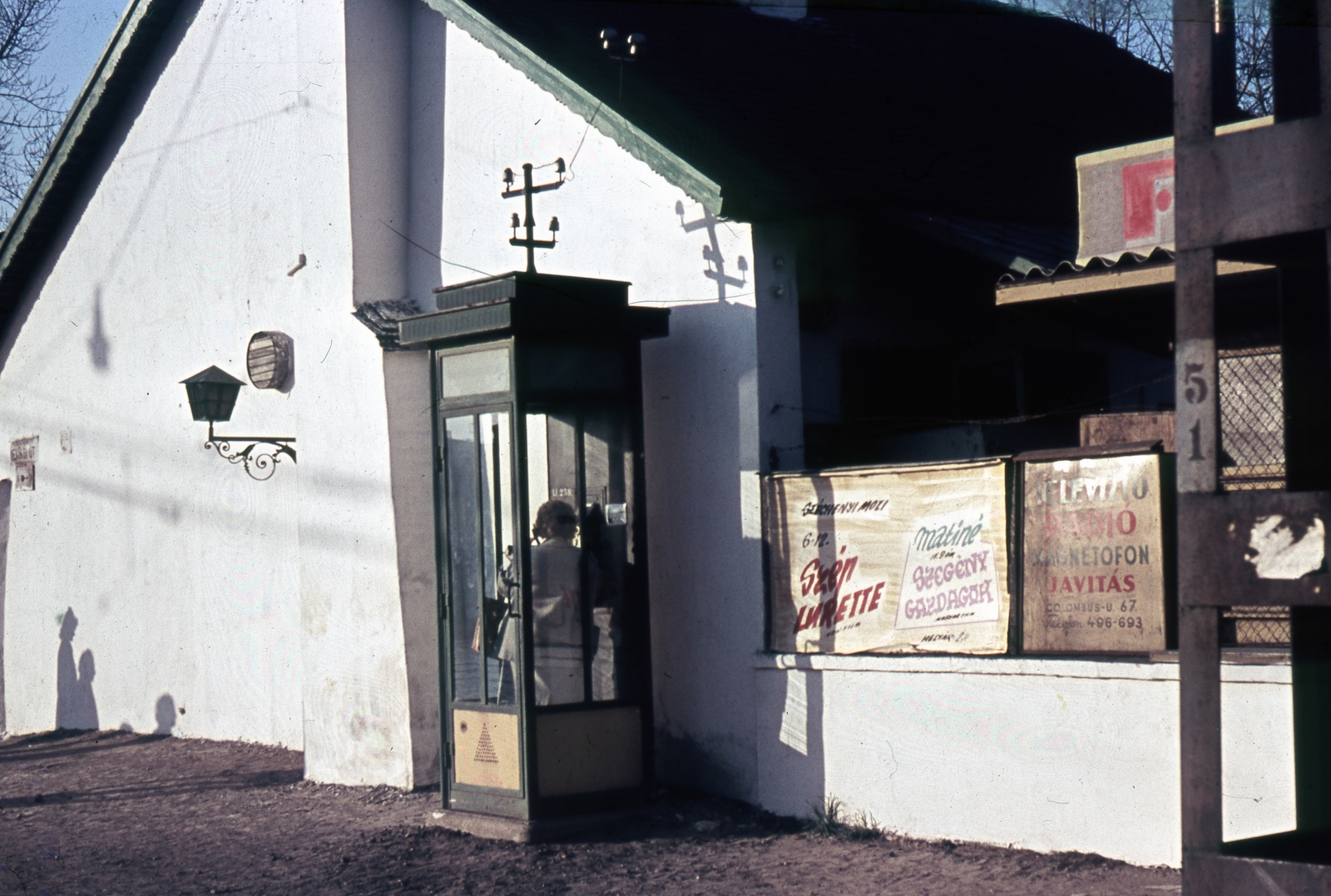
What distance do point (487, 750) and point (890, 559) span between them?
2499 millimetres

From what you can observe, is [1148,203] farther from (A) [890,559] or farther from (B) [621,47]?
(B) [621,47]

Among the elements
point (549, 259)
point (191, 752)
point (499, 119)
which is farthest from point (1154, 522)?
point (191, 752)

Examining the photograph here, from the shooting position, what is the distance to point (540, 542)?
26.9 feet

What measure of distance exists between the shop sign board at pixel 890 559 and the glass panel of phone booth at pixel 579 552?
0.92m

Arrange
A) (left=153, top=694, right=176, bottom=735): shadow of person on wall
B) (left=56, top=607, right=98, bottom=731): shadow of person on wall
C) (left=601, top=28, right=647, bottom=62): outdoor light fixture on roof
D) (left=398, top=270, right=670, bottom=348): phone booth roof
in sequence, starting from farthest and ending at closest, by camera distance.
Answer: (left=56, top=607, right=98, bottom=731): shadow of person on wall
(left=153, top=694, right=176, bottom=735): shadow of person on wall
(left=601, top=28, right=647, bottom=62): outdoor light fixture on roof
(left=398, top=270, right=670, bottom=348): phone booth roof

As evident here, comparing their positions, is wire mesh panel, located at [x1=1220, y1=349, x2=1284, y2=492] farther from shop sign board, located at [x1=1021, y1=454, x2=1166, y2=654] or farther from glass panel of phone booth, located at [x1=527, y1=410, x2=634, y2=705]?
glass panel of phone booth, located at [x1=527, y1=410, x2=634, y2=705]

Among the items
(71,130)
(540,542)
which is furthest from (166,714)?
(540,542)

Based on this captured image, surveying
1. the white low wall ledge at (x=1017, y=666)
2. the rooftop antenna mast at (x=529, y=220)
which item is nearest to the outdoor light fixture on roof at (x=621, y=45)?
the rooftop antenna mast at (x=529, y=220)

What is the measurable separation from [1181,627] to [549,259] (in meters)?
6.42

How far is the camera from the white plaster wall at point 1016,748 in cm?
600

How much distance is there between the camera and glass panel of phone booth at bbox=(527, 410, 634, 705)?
8.13 metres

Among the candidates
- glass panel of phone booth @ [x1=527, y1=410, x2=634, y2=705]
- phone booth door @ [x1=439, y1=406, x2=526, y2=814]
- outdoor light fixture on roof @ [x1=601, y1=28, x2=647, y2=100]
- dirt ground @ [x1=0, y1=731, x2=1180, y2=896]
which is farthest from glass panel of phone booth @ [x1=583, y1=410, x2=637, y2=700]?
outdoor light fixture on roof @ [x1=601, y1=28, x2=647, y2=100]

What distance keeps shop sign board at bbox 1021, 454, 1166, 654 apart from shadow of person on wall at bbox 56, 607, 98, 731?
35.5 ft

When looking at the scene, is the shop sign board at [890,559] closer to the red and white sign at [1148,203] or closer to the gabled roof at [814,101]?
the red and white sign at [1148,203]
